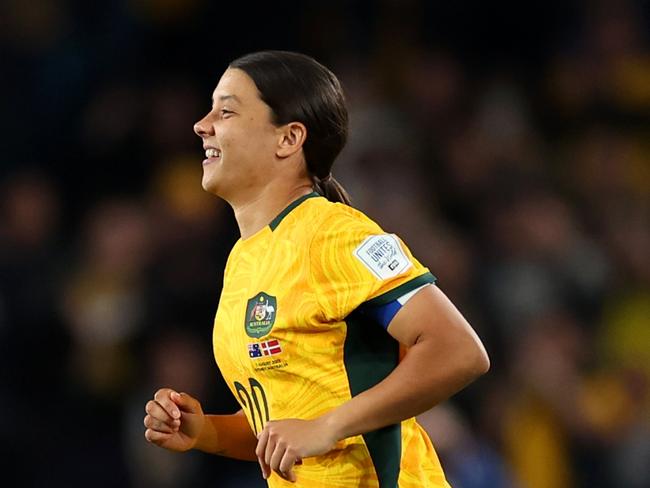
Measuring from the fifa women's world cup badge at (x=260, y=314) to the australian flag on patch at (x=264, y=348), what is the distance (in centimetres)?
2

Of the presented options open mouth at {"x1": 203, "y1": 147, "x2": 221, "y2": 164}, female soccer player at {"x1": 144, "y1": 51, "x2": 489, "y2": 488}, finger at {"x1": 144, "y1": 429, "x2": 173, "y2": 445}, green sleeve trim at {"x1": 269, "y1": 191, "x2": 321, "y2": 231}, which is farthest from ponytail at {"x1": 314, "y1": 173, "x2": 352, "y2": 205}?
finger at {"x1": 144, "y1": 429, "x2": 173, "y2": 445}

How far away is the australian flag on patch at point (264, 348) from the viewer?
280 centimetres

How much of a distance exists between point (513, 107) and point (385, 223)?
1712 millimetres

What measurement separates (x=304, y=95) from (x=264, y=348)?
25.0 inches

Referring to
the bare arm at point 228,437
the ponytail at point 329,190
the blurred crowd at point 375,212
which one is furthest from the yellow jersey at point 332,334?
the blurred crowd at point 375,212

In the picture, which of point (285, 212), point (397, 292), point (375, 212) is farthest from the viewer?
point (375, 212)

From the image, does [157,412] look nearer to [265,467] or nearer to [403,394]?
[265,467]

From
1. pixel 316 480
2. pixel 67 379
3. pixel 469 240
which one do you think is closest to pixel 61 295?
pixel 67 379

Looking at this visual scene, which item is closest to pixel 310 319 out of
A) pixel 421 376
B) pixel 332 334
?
pixel 332 334

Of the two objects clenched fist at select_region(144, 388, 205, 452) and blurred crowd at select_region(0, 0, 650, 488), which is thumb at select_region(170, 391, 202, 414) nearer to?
clenched fist at select_region(144, 388, 205, 452)

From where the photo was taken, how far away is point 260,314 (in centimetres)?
285

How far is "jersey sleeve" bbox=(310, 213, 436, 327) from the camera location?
2.71 metres

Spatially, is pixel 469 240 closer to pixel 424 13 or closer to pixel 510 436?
pixel 510 436

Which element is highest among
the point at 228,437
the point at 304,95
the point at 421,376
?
the point at 304,95
